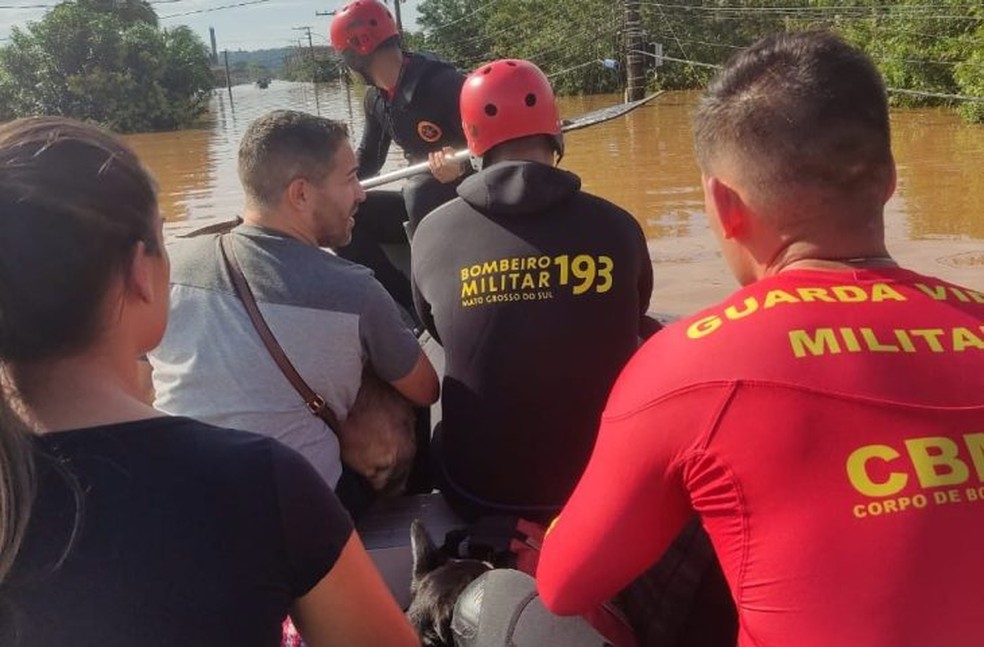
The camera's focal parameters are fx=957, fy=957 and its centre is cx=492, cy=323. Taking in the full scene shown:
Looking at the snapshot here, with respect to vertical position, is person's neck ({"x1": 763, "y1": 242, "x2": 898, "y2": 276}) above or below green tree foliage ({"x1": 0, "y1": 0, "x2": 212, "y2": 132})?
below

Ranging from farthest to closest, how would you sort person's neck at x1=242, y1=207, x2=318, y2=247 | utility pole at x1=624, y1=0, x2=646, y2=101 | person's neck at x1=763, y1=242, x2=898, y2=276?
1. utility pole at x1=624, y1=0, x2=646, y2=101
2. person's neck at x1=242, y1=207, x2=318, y2=247
3. person's neck at x1=763, y1=242, x2=898, y2=276

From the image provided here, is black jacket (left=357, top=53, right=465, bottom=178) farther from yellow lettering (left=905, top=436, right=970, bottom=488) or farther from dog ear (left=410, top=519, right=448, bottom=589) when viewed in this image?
yellow lettering (left=905, top=436, right=970, bottom=488)

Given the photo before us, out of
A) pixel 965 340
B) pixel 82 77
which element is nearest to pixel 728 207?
pixel 965 340

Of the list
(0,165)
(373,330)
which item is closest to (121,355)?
(0,165)

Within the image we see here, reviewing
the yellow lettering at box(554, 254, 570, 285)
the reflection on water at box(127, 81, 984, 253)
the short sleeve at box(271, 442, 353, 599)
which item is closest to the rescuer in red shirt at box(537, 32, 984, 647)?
the short sleeve at box(271, 442, 353, 599)

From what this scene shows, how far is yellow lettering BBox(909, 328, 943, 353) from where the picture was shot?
4.34ft

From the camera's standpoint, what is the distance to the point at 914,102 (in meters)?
20.7

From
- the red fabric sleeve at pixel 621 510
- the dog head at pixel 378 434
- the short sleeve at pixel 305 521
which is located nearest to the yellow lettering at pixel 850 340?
the red fabric sleeve at pixel 621 510

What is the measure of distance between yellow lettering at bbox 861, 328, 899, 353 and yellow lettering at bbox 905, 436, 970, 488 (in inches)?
5.0

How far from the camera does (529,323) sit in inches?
98.7

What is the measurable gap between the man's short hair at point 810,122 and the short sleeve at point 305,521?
0.84 m

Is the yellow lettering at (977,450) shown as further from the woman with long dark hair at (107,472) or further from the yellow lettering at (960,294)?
the woman with long dark hair at (107,472)

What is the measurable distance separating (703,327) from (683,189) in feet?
34.3

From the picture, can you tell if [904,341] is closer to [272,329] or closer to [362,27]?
[272,329]
